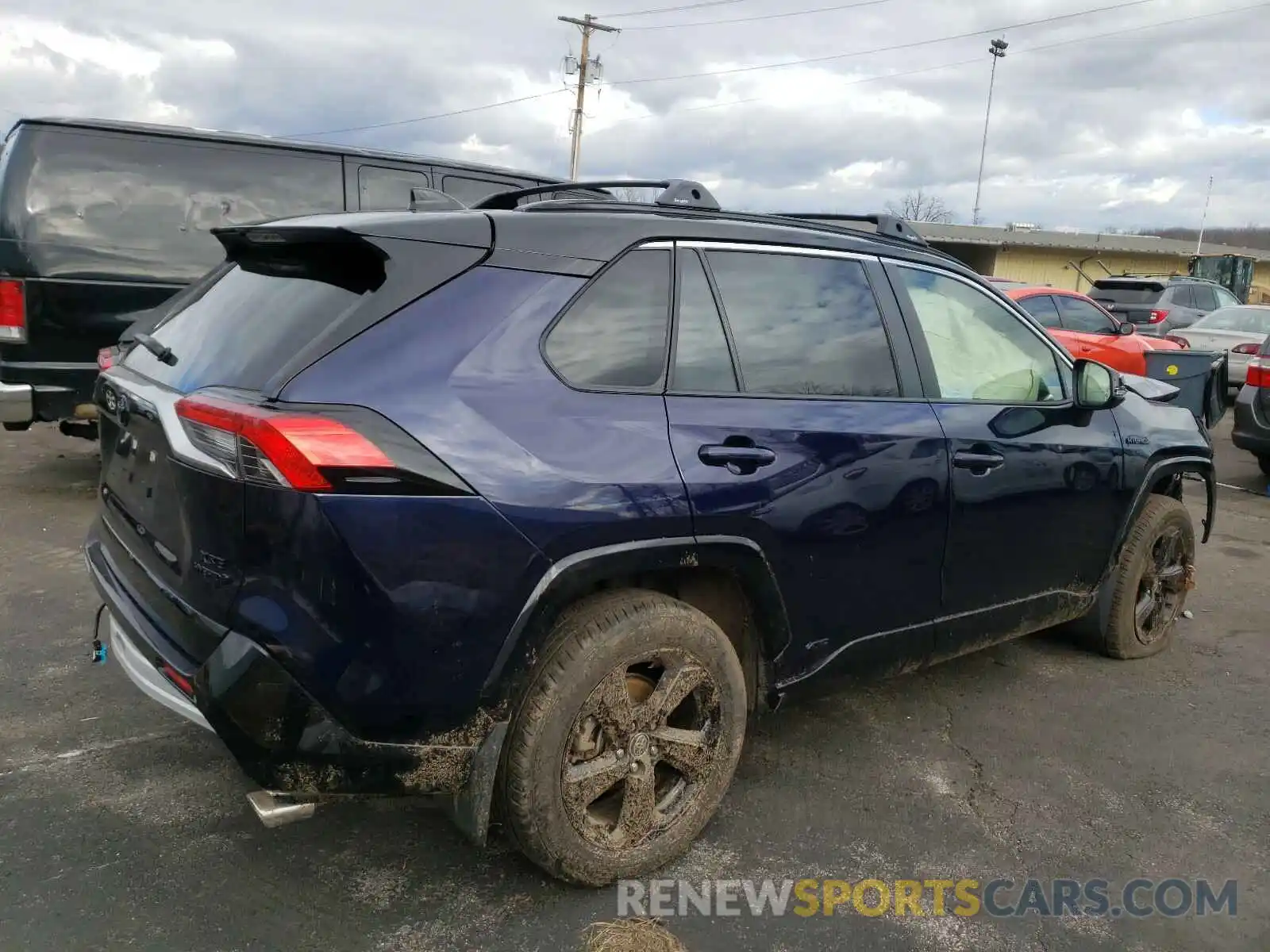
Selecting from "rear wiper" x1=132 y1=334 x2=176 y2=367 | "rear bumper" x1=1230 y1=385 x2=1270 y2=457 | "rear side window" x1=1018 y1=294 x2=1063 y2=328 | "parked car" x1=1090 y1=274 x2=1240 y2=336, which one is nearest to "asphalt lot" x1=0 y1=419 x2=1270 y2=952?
"rear wiper" x1=132 y1=334 x2=176 y2=367

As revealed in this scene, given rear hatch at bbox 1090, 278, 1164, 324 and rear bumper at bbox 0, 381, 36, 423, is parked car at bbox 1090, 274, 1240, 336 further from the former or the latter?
rear bumper at bbox 0, 381, 36, 423

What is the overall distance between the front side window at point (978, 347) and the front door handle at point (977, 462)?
22 cm

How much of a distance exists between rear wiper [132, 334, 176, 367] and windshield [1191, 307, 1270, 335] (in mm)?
14582

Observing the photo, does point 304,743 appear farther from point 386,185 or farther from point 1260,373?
point 1260,373

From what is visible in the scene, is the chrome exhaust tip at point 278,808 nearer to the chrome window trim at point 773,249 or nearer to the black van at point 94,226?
the chrome window trim at point 773,249

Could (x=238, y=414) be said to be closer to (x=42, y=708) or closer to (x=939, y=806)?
(x=42, y=708)

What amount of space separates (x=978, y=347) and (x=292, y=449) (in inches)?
102

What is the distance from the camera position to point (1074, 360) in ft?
12.7

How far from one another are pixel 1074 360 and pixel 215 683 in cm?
338

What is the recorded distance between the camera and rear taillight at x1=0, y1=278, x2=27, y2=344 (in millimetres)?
5543

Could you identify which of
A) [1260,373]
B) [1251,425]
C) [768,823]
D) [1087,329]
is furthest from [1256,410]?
[768,823]

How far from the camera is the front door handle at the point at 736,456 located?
100 inches

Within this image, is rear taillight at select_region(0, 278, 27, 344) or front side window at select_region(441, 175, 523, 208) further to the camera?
front side window at select_region(441, 175, 523, 208)

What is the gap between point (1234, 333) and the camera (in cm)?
1361
